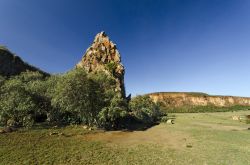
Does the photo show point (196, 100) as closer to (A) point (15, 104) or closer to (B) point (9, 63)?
(B) point (9, 63)

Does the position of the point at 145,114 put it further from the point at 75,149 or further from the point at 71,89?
the point at 75,149

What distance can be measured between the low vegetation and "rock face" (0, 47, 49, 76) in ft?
37.9

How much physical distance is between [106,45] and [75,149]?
234 ft

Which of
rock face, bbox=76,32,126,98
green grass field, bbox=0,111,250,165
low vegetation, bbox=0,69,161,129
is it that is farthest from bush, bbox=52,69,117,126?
rock face, bbox=76,32,126,98

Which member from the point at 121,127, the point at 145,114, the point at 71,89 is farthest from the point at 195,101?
the point at 71,89

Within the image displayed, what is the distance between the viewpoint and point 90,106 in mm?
43344

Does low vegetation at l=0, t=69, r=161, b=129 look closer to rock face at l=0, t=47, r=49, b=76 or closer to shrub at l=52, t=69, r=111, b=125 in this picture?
shrub at l=52, t=69, r=111, b=125

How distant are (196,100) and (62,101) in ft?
378

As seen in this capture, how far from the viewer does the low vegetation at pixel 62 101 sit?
38.2 metres

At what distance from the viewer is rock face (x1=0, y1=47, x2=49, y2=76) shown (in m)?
53.3

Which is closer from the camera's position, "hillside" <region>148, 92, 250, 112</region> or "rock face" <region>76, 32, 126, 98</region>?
"rock face" <region>76, 32, 126, 98</region>

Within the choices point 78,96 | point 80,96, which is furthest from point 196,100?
point 78,96

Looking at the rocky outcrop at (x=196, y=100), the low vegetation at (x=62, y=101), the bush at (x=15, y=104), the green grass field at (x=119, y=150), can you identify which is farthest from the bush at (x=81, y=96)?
the rocky outcrop at (x=196, y=100)

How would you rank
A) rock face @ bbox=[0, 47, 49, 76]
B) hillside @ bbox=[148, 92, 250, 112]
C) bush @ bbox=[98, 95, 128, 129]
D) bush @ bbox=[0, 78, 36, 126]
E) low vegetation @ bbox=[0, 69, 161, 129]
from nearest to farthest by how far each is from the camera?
bush @ bbox=[0, 78, 36, 126] < low vegetation @ bbox=[0, 69, 161, 129] < bush @ bbox=[98, 95, 128, 129] < rock face @ bbox=[0, 47, 49, 76] < hillside @ bbox=[148, 92, 250, 112]
